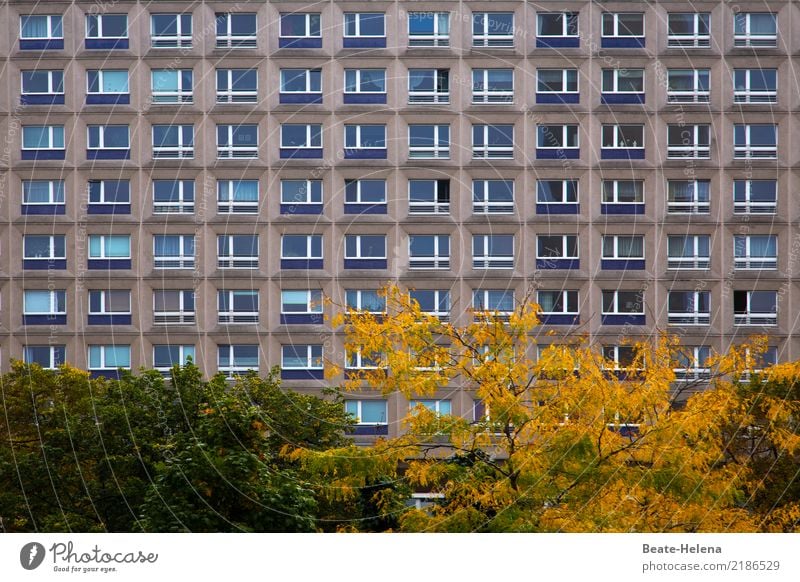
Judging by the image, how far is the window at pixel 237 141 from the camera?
1859 centimetres

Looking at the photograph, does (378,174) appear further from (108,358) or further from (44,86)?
(44,86)

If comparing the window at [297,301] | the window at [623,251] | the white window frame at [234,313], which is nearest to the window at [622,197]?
the window at [623,251]

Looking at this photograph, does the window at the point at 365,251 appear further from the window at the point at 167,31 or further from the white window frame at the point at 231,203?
the window at the point at 167,31

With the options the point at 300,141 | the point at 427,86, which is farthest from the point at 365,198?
the point at 427,86

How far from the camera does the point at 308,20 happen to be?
749 inches

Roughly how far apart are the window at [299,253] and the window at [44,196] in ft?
13.2

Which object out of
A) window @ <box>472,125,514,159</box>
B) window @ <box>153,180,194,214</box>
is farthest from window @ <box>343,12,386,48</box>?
window @ <box>153,180,194,214</box>

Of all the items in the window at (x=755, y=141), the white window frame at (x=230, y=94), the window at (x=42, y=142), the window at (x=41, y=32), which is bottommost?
the window at (x=755, y=141)

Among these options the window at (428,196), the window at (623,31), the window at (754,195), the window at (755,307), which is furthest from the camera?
the window at (623,31)

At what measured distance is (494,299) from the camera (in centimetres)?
1878

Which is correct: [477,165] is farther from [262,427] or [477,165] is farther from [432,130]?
[262,427]

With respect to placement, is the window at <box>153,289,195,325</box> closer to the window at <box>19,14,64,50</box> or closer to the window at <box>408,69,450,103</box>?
the window at <box>19,14,64,50</box>

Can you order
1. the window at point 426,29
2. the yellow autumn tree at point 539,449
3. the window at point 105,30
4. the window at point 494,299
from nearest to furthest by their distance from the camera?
the yellow autumn tree at point 539,449, the window at point 105,30, the window at point 494,299, the window at point 426,29
